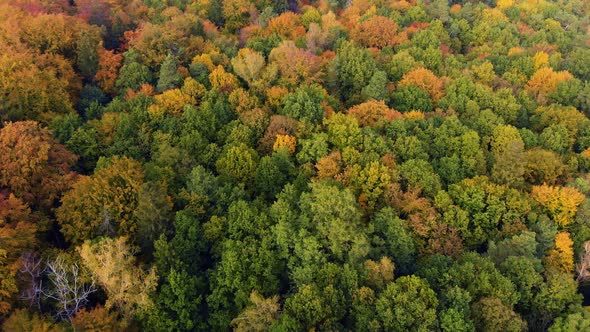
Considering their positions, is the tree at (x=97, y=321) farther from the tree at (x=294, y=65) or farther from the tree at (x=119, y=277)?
Answer: the tree at (x=294, y=65)

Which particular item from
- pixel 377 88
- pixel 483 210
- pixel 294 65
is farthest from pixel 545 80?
pixel 294 65

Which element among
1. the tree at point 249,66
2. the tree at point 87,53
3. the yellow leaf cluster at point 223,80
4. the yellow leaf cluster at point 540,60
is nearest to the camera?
the yellow leaf cluster at point 223,80

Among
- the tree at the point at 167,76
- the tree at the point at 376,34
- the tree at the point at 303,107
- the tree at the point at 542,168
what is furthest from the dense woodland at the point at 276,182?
the tree at the point at 376,34

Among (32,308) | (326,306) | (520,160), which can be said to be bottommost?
(32,308)

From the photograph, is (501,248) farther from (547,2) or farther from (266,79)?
(547,2)

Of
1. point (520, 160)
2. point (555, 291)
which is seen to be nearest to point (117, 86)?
point (520, 160)

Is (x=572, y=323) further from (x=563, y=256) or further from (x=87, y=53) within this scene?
(x=87, y=53)
